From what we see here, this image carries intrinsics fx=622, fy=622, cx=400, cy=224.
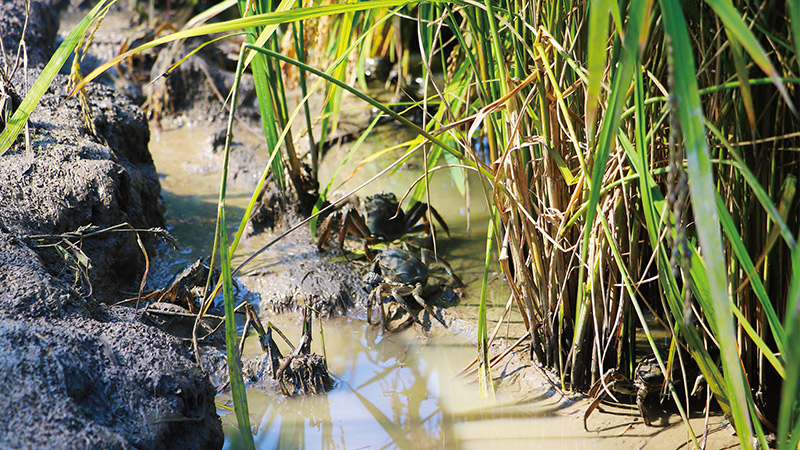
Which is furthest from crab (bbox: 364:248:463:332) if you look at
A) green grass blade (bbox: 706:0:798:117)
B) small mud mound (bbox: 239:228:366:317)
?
green grass blade (bbox: 706:0:798:117)

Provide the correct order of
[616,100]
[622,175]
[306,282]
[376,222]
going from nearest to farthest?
[616,100] → [622,175] → [306,282] → [376,222]

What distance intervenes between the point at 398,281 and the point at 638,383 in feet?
4.05

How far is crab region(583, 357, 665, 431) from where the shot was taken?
210 centimetres

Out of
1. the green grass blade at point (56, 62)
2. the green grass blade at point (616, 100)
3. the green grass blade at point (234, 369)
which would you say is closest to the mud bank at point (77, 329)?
the green grass blade at point (234, 369)

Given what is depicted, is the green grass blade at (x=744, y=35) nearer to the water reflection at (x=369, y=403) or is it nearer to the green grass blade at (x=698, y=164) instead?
the green grass blade at (x=698, y=164)

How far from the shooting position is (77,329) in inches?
66.1

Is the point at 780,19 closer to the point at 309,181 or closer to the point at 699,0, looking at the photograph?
the point at 699,0

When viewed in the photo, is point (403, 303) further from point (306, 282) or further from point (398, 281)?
point (306, 282)

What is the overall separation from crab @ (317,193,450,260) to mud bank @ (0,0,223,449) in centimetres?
104

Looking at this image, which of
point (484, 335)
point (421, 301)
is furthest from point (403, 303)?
point (484, 335)

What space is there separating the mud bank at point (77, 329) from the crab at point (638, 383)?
1.25m

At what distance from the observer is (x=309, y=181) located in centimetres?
361

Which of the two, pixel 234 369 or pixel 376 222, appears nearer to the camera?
pixel 234 369

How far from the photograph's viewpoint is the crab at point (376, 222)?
11.2 ft
